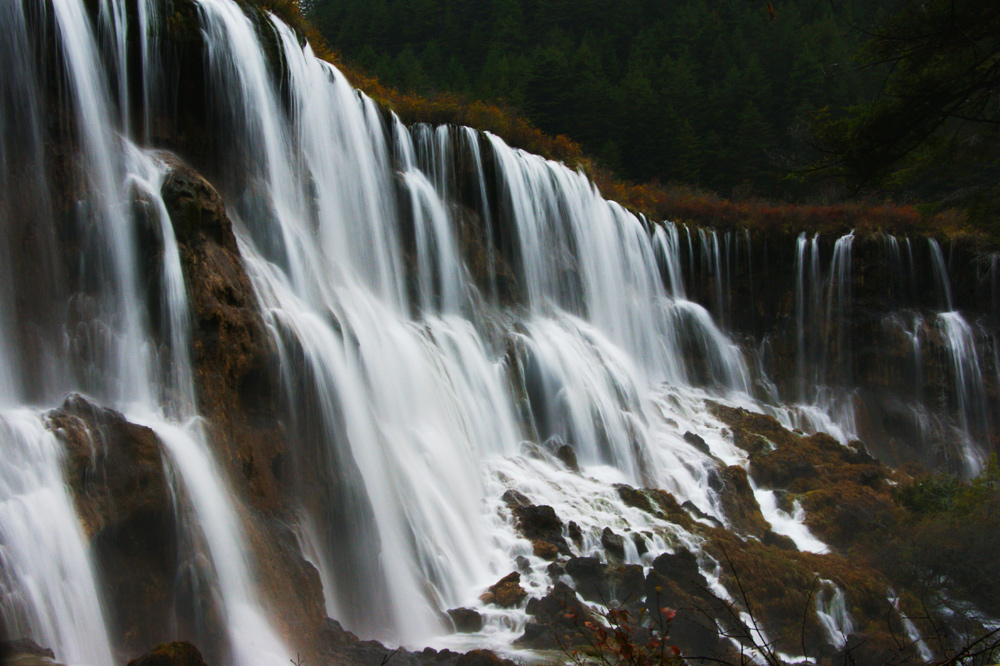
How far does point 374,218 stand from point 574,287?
21.3 ft

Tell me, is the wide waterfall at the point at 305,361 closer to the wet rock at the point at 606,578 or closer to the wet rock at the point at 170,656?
the wet rock at the point at 606,578

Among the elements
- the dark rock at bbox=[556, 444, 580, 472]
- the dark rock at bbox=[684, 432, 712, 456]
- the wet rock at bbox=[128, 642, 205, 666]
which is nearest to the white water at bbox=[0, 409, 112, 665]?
the wet rock at bbox=[128, 642, 205, 666]

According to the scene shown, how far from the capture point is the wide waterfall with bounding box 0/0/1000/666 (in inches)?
267

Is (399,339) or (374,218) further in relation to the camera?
(374,218)

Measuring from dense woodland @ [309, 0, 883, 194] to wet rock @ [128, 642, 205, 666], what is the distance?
29340 millimetres

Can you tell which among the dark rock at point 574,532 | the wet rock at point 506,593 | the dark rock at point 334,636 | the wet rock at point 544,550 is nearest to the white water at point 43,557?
the dark rock at point 334,636

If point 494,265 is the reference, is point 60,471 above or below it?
below

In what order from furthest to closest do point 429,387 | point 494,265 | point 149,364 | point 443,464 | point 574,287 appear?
point 574,287 → point 494,265 → point 429,387 → point 443,464 → point 149,364

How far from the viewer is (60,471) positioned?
20.5 feet

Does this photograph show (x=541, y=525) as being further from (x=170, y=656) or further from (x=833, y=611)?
(x=170, y=656)

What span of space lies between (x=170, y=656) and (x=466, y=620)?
4.20 metres

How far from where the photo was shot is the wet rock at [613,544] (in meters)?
10.7

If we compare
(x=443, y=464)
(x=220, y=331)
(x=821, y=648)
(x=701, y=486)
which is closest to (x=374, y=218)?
(x=443, y=464)

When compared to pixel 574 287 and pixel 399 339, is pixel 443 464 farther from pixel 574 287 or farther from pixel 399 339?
pixel 574 287
